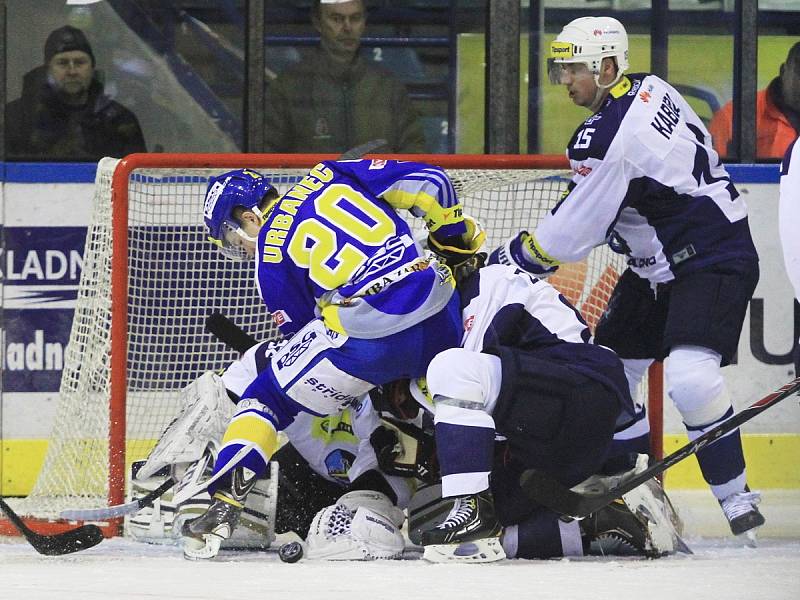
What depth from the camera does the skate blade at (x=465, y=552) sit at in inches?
142

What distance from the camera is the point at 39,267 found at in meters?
5.06

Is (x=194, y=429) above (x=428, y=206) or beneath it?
beneath

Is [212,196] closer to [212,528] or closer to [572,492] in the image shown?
[212,528]

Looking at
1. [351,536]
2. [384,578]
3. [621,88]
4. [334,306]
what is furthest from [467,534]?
[621,88]

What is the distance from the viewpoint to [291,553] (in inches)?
146

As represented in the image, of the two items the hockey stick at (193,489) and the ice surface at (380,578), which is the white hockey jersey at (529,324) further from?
the hockey stick at (193,489)

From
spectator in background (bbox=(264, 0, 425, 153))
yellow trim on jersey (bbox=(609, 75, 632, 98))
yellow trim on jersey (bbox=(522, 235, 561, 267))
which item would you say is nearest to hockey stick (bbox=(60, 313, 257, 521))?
yellow trim on jersey (bbox=(522, 235, 561, 267))

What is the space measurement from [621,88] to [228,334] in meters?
1.30

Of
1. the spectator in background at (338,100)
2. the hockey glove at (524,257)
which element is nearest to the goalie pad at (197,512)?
the hockey glove at (524,257)

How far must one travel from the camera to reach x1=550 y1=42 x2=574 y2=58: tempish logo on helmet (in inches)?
170

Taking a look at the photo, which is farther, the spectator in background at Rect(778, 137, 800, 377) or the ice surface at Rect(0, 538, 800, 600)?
the spectator in background at Rect(778, 137, 800, 377)

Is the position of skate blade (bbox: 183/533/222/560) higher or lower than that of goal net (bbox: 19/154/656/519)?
lower

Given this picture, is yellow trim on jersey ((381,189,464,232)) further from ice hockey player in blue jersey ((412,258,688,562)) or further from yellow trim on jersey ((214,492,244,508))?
yellow trim on jersey ((214,492,244,508))

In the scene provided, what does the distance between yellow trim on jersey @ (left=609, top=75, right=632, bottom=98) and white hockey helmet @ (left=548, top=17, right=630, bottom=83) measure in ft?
0.12
